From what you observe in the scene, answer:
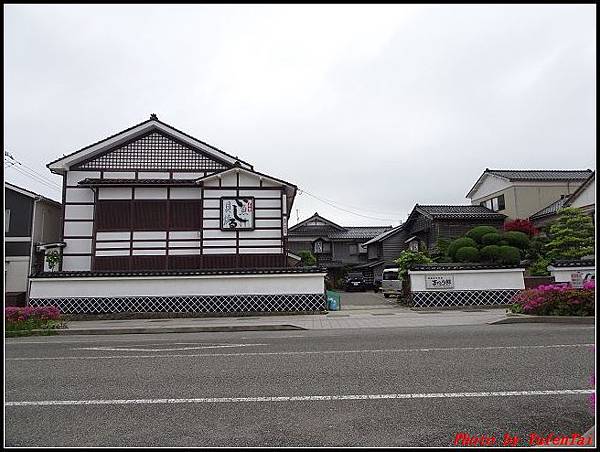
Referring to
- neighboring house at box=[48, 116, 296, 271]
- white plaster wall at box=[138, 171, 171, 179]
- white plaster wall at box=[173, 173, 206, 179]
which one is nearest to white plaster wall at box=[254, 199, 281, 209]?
neighboring house at box=[48, 116, 296, 271]

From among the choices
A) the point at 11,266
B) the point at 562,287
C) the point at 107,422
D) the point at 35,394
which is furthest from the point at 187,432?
the point at 11,266

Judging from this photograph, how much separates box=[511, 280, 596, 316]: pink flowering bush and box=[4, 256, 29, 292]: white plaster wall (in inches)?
843

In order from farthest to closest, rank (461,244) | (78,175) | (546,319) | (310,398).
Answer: (461,244) → (78,175) → (546,319) → (310,398)

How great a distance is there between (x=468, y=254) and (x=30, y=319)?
17.7 meters

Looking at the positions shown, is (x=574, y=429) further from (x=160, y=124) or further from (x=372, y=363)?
(x=160, y=124)

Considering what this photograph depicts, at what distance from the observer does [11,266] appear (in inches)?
836

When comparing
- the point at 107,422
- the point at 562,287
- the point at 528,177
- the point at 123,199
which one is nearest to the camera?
the point at 107,422

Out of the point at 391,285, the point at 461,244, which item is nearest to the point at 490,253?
the point at 461,244

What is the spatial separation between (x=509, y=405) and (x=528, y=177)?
3605cm

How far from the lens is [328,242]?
4800cm

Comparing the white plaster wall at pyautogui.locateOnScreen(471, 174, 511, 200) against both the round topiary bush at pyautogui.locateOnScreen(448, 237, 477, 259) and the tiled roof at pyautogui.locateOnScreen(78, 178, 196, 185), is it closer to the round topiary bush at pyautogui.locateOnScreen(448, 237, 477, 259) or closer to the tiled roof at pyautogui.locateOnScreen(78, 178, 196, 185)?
the round topiary bush at pyautogui.locateOnScreen(448, 237, 477, 259)

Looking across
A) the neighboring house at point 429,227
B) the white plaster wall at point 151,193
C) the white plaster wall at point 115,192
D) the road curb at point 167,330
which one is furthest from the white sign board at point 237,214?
the neighboring house at point 429,227

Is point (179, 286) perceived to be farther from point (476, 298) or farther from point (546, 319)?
point (546, 319)

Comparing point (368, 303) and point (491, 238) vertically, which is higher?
point (491, 238)
